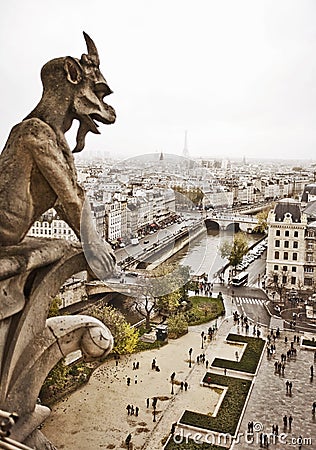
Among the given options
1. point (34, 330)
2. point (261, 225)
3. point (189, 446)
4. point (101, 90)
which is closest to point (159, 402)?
point (189, 446)

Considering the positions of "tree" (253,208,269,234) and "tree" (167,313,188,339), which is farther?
"tree" (253,208,269,234)

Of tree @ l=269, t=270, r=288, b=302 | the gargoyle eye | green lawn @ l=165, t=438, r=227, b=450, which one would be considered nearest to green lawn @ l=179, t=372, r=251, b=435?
green lawn @ l=165, t=438, r=227, b=450

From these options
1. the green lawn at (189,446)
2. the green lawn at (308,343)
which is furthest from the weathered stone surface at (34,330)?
the green lawn at (308,343)

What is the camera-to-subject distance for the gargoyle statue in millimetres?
2396

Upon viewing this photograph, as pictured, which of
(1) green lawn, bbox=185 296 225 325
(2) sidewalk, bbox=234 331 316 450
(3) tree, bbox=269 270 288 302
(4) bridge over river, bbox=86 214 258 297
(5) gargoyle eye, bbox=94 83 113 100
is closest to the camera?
(5) gargoyle eye, bbox=94 83 113 100

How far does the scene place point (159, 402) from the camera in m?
10.4

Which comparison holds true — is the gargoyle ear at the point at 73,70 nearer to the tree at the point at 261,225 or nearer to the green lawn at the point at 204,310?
the green lawn at the point at 204,310

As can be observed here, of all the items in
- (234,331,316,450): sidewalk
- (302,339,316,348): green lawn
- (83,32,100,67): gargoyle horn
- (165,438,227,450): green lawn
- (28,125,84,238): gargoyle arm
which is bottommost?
(302,339,316,348): green lawn

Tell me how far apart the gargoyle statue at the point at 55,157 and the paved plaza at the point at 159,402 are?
7.03m

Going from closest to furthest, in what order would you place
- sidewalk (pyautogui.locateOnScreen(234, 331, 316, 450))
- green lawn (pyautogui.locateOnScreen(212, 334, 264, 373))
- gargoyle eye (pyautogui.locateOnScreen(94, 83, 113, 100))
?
gargoyle eye (pyautogui.locateOnScreen(94, 83, 113, 100))
sidewalk (pyautogui.locateOnScreen(234, 331, 316, 450))
green lawn (pyautogui.locateOnScreen(212, 334, 264, 373))

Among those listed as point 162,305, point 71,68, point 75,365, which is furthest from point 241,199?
point 71,68

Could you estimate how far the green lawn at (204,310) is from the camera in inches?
624

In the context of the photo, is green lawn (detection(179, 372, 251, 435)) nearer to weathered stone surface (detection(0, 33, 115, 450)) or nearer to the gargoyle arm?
weathered stone surface (detection(0, 33, 115, 450))

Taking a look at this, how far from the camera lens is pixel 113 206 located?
304 inches
